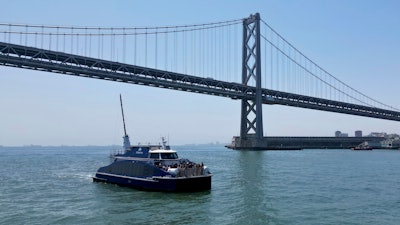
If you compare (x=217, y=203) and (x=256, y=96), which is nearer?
(x=217, y=203)

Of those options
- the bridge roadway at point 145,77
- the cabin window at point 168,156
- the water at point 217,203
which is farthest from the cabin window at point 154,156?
the bridge roadway at point 145,77

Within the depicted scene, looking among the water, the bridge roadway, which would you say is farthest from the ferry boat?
the bridge roadway

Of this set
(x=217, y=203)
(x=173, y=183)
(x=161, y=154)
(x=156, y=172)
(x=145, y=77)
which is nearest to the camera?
(x=217, y=203)

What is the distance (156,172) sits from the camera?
26.4 m

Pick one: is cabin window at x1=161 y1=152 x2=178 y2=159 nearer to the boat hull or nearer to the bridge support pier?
the boat hull

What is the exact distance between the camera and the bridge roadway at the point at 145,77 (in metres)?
62.4

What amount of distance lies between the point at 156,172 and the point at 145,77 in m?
52.2

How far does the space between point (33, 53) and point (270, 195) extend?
50.4m

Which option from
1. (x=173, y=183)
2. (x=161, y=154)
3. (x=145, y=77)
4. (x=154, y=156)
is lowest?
(x=173, y=183)

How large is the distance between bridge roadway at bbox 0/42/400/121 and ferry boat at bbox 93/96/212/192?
120 feet

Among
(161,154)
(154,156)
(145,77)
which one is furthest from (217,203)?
(145,77)

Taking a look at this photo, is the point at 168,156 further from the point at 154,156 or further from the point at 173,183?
the point at 173,183

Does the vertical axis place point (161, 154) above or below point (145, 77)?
below

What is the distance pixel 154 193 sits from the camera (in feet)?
84.7
